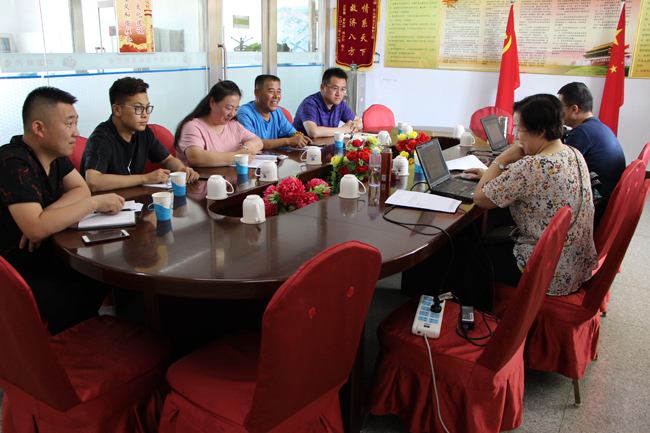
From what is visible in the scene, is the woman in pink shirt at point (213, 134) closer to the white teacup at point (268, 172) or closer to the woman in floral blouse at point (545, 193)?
the white teacup at point (268, 172)

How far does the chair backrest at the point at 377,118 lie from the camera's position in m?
4.37

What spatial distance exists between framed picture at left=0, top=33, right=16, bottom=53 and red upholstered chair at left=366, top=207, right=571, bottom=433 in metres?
2.75

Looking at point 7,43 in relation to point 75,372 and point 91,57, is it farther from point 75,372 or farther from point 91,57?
point 75,372

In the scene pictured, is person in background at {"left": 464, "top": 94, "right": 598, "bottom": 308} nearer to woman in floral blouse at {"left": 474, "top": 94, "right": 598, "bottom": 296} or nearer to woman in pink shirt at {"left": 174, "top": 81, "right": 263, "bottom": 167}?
woman in floral blouse at {"left": 474, "top": 94, "right": 598, "bottom": 296}

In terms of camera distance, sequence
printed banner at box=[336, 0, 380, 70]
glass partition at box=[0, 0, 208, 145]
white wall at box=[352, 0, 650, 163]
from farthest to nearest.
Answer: printed banner at box=[336, 0, 380, 70]
white wall at box=[352, 0, 650, 163]
glass partition at box=[0, 0, 208, 145]

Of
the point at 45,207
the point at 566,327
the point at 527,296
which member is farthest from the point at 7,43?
the point at 566,327

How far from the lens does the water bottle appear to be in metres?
2.10

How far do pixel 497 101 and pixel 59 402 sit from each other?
513 centimetres

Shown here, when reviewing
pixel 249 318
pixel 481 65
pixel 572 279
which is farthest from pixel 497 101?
pixel 249 318

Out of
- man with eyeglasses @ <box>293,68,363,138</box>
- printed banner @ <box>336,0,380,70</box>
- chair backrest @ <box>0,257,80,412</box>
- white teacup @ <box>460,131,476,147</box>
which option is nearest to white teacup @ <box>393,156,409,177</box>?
white teacup @ <box>460,131,476,147</box>

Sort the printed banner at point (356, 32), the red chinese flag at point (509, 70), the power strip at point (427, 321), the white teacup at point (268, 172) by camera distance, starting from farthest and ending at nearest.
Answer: the printed banner at point (356, 32) → the red chinese flag at point (509, 70) → the white teacup at point (268, 172) → the power strip at point (427, 321)

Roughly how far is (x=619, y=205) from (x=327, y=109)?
2541 mm

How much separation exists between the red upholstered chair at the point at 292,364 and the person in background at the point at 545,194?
95 cm

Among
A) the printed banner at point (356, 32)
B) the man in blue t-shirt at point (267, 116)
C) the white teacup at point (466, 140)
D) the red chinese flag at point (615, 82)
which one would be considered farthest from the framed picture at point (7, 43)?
the red chinese flag at point (615, 82)
